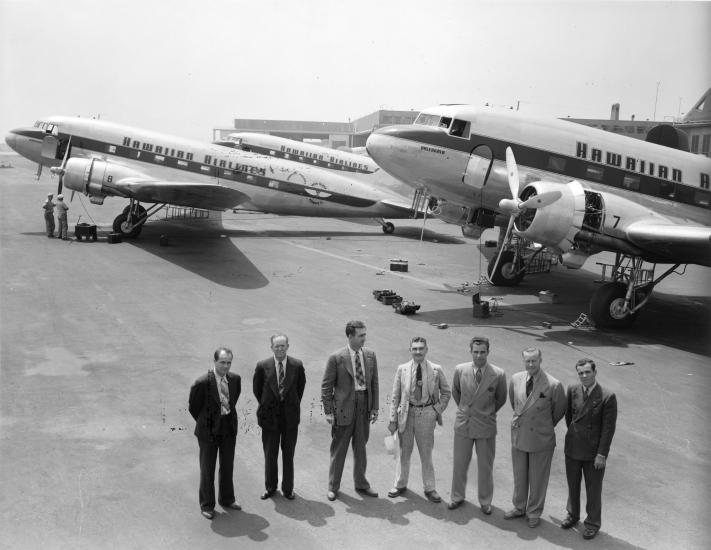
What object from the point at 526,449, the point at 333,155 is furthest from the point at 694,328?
the point at 333,155

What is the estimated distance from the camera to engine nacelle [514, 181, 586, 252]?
46.0ft

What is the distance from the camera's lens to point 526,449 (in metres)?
6.66

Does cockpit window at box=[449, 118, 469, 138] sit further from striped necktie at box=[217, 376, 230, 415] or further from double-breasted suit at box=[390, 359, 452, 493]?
striped necktie at box=[217, 376, 230, 415]

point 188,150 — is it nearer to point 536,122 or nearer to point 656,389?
point 536,122

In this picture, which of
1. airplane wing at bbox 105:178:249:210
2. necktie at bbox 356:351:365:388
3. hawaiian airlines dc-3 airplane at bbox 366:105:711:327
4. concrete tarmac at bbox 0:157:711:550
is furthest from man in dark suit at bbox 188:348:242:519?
airplane wing at bbox 105:178:249:210

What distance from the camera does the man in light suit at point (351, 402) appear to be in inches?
277

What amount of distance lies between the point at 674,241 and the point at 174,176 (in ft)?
64.1

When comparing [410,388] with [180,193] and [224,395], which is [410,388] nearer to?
[224,395]

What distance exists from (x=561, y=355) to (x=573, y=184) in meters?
4.13

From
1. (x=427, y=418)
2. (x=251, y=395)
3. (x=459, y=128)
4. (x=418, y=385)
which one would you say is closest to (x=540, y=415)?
(x=427, y=418)

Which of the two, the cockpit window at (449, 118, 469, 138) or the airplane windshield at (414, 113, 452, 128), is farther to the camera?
the airplane windshield at (414, 113, 452, 128)

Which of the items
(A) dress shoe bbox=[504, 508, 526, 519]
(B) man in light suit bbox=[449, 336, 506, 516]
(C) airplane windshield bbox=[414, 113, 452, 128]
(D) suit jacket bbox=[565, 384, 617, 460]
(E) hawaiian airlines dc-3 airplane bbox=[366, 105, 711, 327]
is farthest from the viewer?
(C) airplane windshield bbox=[414, 113, 452, 128]

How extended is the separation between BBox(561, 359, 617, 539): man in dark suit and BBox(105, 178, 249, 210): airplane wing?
54.7 ft

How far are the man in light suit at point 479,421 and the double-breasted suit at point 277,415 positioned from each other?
1.77 meters
